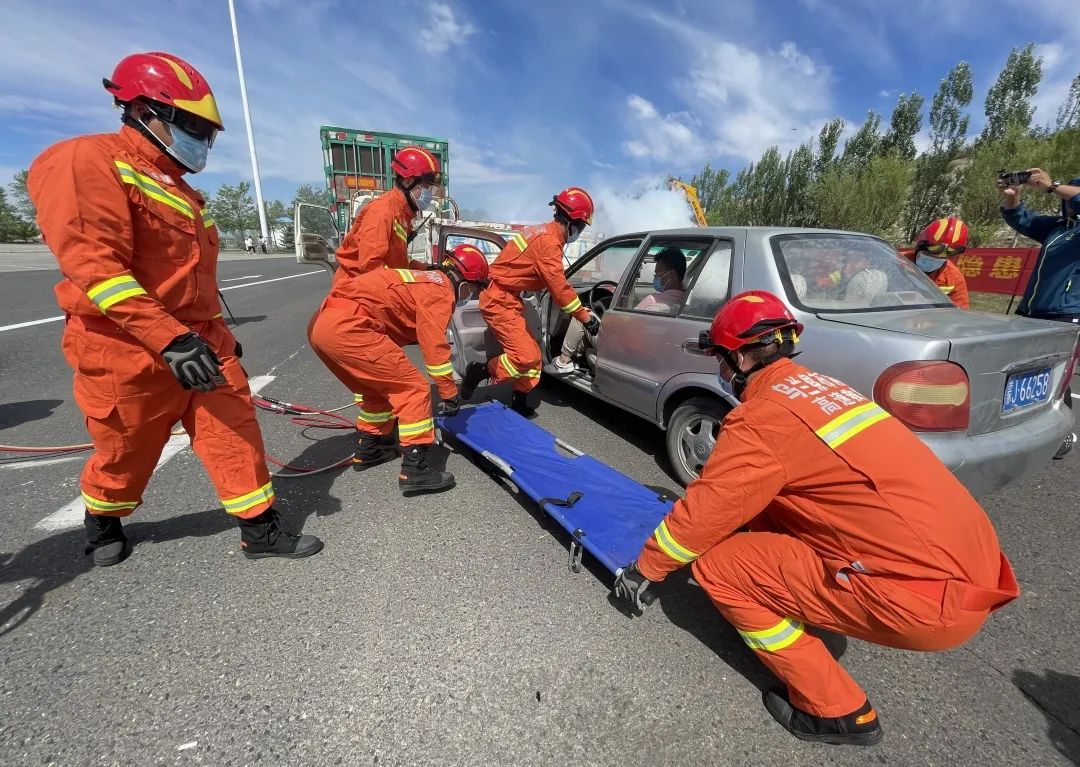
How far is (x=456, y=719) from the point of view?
1.54 meters

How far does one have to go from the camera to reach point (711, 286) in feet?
9.68

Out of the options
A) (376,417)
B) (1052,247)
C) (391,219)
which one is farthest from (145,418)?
(1052,247)

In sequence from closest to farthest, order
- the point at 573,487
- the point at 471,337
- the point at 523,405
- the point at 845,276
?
the point at 573,487 < the point at 845,276 < the point at 523,405 < the point at 471,337

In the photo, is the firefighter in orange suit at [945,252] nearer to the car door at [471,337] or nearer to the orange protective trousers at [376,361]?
the car door at [471,337]

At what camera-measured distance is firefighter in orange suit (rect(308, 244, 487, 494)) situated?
2801 mm

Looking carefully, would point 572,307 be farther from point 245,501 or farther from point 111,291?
point 111,291

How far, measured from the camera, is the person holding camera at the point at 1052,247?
3.56 m

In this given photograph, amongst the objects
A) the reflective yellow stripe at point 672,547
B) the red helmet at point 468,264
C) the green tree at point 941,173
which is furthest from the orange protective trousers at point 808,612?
the green tree at point 941,173

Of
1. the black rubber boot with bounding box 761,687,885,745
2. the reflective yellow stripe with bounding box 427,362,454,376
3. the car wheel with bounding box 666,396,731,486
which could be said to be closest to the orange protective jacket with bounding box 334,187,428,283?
the reflective yellow stripe with bounding box 427,362,454,376

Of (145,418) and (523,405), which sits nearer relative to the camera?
(145,418)

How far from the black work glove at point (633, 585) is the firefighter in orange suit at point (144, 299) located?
1.56 m

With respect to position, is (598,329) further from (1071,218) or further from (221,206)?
(221,206)

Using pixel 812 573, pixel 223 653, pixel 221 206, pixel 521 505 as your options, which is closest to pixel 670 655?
pixel 812 573

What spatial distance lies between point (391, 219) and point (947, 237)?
175 inches
